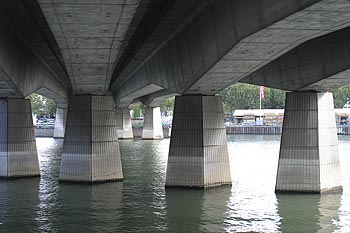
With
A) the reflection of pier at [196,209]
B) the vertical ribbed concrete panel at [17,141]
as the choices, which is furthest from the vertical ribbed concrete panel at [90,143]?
the reflection of pier at [196,209]

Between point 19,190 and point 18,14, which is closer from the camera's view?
point 18,14

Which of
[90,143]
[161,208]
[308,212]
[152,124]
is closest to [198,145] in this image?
[161,208]

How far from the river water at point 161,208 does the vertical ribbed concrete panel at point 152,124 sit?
53.2 metres

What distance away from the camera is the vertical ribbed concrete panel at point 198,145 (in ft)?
95.8

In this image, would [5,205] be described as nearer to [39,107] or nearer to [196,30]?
[196,30]

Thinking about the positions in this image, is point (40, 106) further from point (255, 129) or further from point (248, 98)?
point (255, 129)

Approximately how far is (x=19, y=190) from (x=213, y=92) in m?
12.1

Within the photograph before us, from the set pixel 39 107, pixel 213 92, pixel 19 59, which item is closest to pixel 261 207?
pixel 213 92

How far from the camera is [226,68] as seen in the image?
79.6ft

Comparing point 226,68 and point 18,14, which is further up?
point 18,14

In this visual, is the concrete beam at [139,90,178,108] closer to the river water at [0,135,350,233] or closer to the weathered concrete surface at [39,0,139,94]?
the river water at [0,135,350,233]

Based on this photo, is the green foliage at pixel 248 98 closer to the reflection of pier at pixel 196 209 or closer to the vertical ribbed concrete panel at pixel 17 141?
the vertical ribbed concrete panel at pixel 17 141

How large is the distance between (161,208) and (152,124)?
64995 millimetres

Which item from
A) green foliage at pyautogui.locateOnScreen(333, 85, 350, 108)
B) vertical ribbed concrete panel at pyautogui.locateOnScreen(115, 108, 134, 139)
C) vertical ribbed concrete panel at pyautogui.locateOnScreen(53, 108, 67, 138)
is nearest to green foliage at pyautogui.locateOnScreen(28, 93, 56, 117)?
vertical ribbed concrete panel at pyautogui.locateOnScreen(53, 108, 67, 138)
